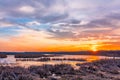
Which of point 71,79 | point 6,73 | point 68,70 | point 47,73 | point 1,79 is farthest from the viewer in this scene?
point 68,70

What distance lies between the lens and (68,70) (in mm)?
34656

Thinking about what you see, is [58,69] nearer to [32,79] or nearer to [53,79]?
[53,79]

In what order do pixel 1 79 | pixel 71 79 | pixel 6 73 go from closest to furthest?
pixel 1 79
pixel 71 79
pixel 6 73

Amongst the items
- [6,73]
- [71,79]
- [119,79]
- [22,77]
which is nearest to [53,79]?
[71,79]

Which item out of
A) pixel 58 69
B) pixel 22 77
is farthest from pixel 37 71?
pixel 22 77

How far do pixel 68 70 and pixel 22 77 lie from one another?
11026mm

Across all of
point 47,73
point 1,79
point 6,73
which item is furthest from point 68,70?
point 1,79

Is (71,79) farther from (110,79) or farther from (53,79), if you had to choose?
(110,79)

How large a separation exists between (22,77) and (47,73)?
692 centimetres

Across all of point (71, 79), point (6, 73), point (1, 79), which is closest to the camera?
point (1, 79)

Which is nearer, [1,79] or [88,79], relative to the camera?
[1,79]

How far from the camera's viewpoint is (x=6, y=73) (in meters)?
27.8

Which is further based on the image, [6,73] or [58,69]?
[58,69]

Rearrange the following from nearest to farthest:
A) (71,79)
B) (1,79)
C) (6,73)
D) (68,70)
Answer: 1. (1,79)
2. (71,79)
3. (6,73)
4. (68,70)
